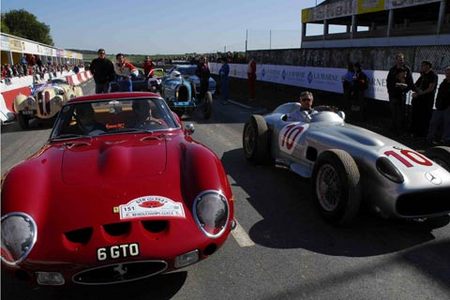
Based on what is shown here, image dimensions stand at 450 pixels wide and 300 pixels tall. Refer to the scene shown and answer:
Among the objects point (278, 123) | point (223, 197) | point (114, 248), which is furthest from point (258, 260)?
point (278, 123)

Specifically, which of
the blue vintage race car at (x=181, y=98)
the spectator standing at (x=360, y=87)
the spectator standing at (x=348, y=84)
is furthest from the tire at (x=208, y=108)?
the spectator standing at (x=360, y=87)

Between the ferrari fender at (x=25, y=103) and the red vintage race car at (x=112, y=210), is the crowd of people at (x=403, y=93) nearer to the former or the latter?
the ferrari fender at (x=25, y=103)

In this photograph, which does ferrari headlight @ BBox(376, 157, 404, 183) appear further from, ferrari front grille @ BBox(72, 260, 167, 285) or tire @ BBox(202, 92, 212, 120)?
tire @ BBox(202, 92, 212, 120)

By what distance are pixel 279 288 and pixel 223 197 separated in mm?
→ 793

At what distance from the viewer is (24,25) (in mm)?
106000

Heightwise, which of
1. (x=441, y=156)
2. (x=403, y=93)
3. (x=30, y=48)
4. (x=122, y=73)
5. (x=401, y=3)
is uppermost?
(x=401, y=3)

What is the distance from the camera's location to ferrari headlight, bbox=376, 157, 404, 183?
3.92 metres

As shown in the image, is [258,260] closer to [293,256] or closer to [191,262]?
[293,256]

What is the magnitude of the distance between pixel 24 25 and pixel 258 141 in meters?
116

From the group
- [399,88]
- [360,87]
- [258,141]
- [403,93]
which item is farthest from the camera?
[360,87]

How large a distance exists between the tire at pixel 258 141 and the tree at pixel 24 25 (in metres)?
113

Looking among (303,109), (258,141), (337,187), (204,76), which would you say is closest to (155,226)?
(337,187)

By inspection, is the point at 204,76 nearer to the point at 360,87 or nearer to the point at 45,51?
the point at 360,87

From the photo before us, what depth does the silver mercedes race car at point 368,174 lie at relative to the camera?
390 cm
